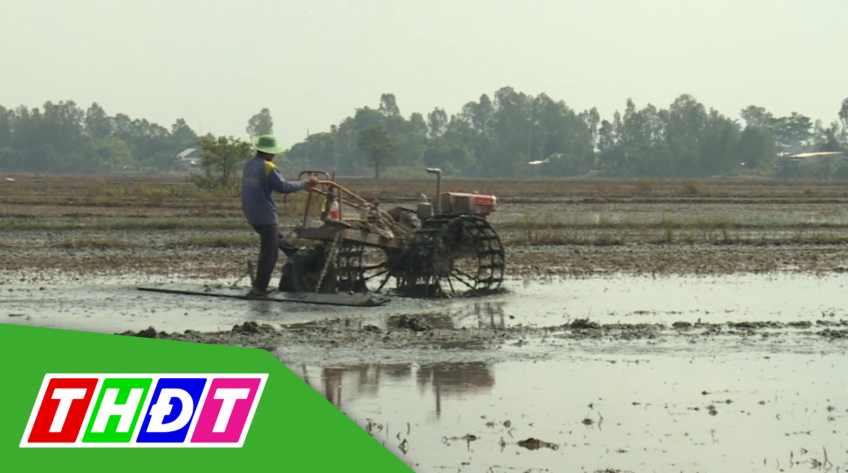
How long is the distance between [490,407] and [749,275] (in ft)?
41.1

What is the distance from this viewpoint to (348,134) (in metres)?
159

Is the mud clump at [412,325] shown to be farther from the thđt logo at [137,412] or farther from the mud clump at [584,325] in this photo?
the thđt logo at [137,412]

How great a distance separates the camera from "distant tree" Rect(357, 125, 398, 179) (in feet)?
378

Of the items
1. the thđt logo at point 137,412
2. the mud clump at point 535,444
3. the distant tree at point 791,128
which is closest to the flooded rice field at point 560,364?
the mud clump at point 535,444

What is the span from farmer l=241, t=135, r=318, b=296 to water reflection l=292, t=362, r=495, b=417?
4.43 metres

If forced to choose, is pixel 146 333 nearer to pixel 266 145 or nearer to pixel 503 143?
pixel 266 145

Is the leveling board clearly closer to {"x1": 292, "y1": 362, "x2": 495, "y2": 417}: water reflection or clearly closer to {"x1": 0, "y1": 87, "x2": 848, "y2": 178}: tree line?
{"x1": 292, "y1": 362, "x2": 495, "y2": 417}: water reflection

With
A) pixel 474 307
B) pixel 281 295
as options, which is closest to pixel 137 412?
pixel 281 295

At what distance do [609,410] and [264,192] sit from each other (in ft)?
23.0

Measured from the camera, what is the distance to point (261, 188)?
1569 cm

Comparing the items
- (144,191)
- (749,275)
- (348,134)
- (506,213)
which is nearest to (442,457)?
(749,275)

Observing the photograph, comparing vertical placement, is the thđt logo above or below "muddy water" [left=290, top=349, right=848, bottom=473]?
above

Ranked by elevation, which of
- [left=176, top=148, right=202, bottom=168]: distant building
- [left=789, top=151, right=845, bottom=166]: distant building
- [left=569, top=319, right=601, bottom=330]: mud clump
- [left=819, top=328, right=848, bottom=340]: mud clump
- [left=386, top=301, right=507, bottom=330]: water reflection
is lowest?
[left=176, top=148, right=202, bottom=168]: distant building

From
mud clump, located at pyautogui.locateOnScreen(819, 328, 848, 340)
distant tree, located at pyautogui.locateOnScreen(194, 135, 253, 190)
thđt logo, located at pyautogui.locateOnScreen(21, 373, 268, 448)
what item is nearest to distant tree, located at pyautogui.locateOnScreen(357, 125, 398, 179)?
distant tree, located at pyautogui.locateOnScreen(194, 135, 253, 190)
